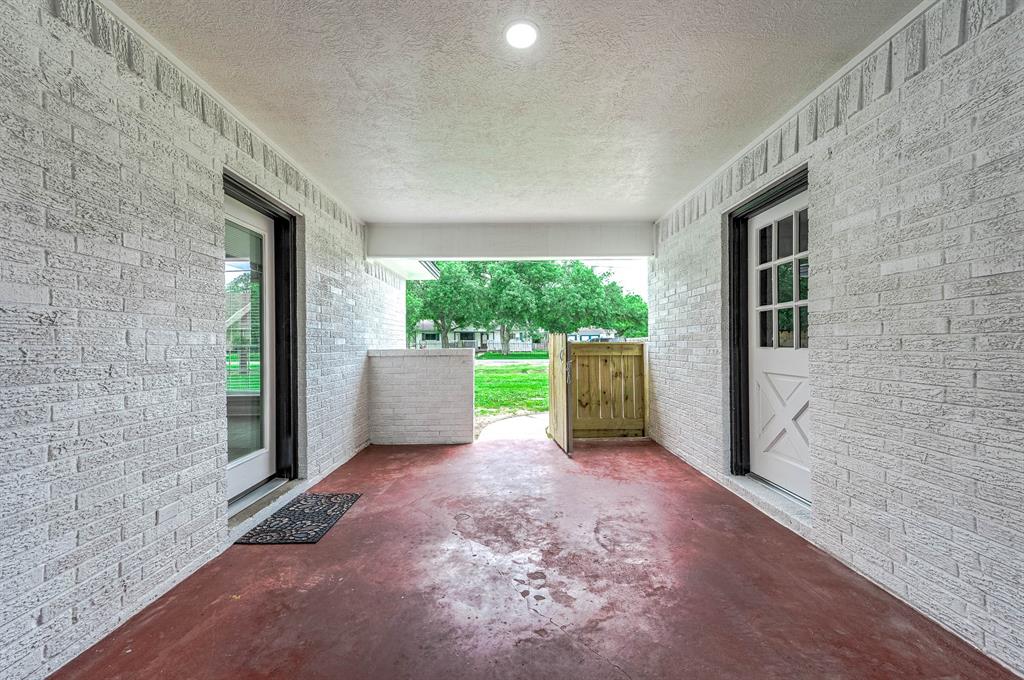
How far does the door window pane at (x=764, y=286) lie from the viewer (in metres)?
3.51

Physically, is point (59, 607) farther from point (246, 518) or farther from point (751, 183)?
point (751, 183)

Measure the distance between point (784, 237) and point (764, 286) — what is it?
0.44 meters

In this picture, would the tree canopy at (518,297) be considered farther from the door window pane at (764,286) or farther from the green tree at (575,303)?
the door window pane at (764,286)

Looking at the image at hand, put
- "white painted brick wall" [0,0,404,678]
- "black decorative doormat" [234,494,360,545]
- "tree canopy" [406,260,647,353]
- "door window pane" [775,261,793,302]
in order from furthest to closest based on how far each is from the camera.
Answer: "tree canopy" [406,260,647,353] < "door window pane" [775,261,793,302] < "black decorative doormat" [234,494,360,545] < "white painted brick wall" [0,0,404,678]

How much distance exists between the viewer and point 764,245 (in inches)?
140

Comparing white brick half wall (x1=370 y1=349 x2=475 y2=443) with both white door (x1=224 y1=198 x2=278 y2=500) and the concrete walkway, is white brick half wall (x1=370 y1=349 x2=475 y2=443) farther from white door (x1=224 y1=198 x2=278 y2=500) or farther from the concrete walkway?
white door (x1=224 y1=198 x2=278 y2=500)

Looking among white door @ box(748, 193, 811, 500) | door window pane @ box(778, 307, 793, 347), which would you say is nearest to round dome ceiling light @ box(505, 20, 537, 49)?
white door @ box(748, 193, 811, 500)

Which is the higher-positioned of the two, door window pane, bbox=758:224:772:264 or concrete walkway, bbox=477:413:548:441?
door window pane, bbox=758:224:772:264

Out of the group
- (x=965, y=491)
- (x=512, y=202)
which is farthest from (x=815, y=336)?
(x=512, y=202)

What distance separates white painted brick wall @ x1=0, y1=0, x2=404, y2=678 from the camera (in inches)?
62.1

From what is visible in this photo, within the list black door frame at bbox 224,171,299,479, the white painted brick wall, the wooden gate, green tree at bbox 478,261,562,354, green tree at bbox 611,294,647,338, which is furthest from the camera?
green tree at bbox 611,294,647,338

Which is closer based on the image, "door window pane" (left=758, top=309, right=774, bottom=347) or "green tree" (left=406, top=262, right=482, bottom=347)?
"door window pane" (left=758, top=309, right=774, bottom=347)

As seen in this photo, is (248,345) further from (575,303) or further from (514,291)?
(575,303)

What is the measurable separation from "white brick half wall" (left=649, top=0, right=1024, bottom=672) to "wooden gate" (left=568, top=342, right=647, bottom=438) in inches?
113
